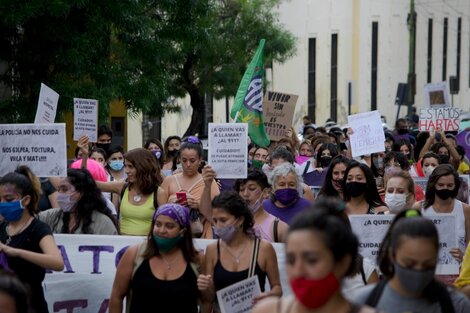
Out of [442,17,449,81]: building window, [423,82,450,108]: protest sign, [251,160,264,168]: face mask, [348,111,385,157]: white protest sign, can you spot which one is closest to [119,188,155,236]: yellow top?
[251,160,264,168]: face mask

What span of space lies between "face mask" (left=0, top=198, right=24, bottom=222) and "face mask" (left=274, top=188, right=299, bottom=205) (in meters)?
2.42

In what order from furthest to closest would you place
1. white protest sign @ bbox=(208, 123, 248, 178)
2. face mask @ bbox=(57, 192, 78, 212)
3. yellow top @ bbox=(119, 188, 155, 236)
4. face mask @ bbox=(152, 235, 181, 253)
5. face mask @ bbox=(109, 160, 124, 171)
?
1. face mask @ bbox=(109, 160, 124, 171)
2. white protest sign @ bbox=(208, 123, 248, 178)
3. yellow top @ bbox=(119, 188, 155, 236)
4. face mask @ bbox=(57, 192, 78, 212)
5. face mask @ bbox=(152, 235, 181, 253)

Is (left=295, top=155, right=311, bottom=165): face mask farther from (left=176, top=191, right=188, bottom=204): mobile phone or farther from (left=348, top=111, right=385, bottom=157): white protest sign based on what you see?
(left=176, top=191, right=188, bottom=204): mobile phone

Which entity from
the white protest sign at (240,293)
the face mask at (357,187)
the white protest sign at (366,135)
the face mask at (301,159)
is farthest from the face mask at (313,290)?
the face mask at (301,159)

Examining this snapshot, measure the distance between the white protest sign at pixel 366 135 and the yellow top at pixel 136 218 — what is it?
207 inches

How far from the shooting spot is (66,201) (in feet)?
27.0

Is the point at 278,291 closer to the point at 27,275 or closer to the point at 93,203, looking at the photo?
the point at 27,275

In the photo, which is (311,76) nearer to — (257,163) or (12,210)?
(257,163)

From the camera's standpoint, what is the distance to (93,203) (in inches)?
325

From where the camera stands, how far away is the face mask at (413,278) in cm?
472

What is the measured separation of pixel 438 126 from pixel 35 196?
10.5 metres

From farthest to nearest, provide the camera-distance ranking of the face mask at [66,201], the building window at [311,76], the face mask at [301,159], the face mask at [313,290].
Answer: the building window at [311,76]
the face mask at [301,159]
the face mask at [66,201]
the face mask at [313,290]

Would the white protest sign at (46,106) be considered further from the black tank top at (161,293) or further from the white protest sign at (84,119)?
the black tank top at (161,293)

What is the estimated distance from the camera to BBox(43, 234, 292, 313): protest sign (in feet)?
26.5
